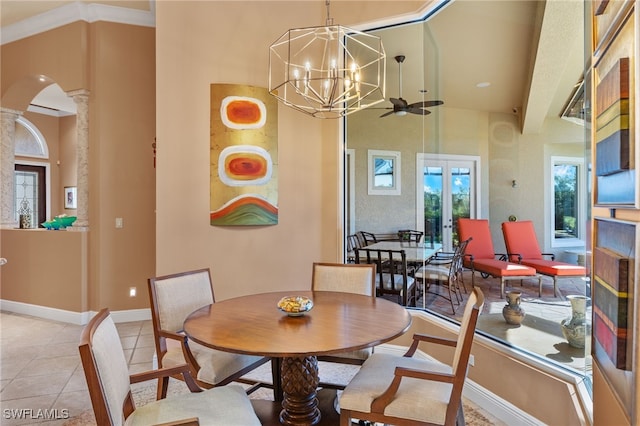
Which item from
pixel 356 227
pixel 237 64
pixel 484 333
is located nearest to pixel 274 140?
pixel 237 64

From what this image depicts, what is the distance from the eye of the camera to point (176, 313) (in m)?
2.48

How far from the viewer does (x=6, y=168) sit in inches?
195

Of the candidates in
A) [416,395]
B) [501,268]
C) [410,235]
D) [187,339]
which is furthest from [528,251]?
[187,339]

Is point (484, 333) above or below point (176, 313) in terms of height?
below

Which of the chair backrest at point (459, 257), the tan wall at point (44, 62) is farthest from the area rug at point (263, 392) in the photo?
the tan wall at point (44, 62)

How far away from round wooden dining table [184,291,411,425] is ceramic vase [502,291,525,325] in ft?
4.24

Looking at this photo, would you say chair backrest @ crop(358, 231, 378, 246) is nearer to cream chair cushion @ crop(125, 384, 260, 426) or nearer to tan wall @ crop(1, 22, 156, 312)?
tan wall @ crop(1, 22, 156, 312)

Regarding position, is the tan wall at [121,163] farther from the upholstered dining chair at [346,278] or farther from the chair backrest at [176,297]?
the upholstered dining chair at [346,278]

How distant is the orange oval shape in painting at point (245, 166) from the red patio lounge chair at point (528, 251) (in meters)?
2.53

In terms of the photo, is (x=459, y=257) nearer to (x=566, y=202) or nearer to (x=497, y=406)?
(x=566, y=202)

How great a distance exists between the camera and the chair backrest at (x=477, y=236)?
155 inches

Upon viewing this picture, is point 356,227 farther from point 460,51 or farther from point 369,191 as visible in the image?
point 460,51

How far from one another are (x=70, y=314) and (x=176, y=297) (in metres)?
2.88

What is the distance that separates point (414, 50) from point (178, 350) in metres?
3.34
